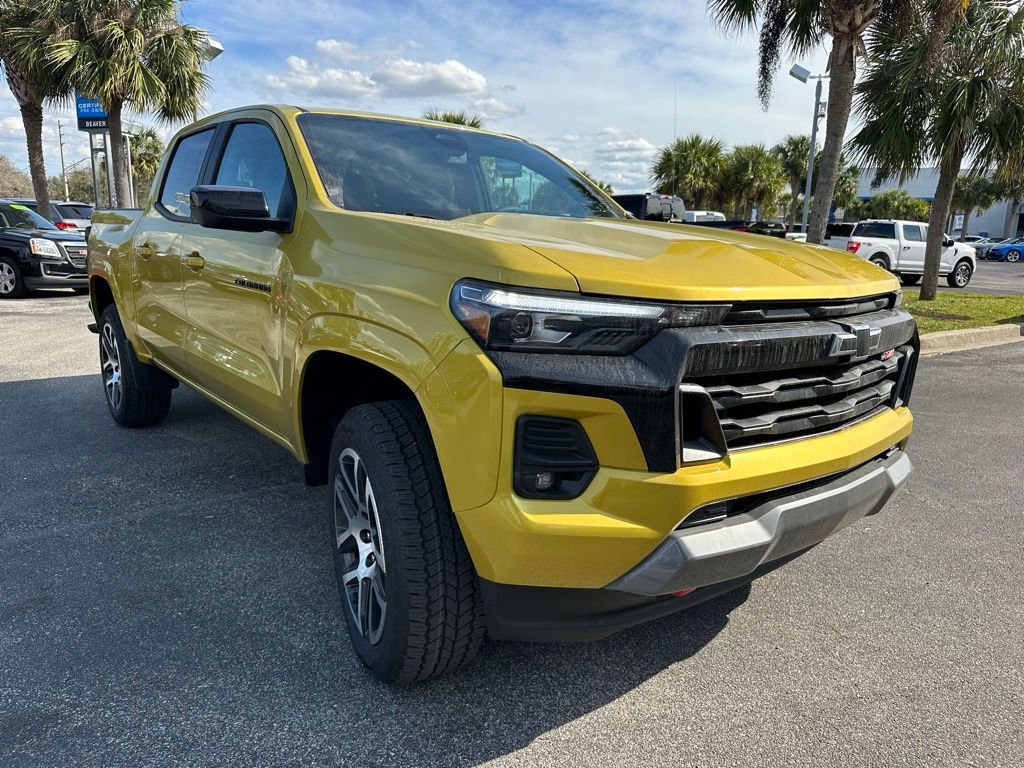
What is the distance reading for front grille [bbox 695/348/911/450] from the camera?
195cm

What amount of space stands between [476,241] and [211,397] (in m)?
2.29

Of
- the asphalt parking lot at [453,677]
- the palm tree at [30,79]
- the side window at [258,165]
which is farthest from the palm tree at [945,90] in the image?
the palm tree at [30,79]

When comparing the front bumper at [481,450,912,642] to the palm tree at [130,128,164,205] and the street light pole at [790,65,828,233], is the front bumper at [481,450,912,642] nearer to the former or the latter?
the street light pole at [790,65,828,233]

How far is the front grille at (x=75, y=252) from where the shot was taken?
1211 centimetres

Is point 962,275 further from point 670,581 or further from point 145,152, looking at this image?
point 145,152

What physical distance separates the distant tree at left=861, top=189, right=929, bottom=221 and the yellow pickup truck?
60.7 meters

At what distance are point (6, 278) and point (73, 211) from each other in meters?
9.89

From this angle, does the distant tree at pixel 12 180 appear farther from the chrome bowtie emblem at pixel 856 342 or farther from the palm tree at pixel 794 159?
the chrome bowtie emblem at pixel 856 342

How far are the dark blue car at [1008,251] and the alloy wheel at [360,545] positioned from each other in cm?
4798

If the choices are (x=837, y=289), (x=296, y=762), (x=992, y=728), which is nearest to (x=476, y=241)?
(x=837, y=289)

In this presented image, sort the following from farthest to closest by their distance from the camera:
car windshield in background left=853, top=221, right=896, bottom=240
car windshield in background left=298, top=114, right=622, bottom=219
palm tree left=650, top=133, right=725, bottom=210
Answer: palm tree left=650, top=133, right=725, bottom=210 → car windshield in background left=853, top=221, right=896, bottom=240 → car windshield in background left=298, top=114, right=622, bottom=219

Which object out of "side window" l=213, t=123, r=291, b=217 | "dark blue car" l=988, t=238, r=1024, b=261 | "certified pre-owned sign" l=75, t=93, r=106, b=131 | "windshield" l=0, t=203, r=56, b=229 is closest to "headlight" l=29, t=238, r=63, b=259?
"windshield" l=0, t=203, r=56, b=229

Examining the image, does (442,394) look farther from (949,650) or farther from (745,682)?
(949,650)

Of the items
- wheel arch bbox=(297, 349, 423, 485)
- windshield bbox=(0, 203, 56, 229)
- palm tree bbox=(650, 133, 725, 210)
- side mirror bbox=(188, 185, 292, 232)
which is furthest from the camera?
palm tree bbox=(650, 133, 725, 210)
